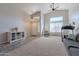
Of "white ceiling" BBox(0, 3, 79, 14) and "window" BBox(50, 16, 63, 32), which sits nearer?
"white ceiling" BBox(0, 3, 79, 14)

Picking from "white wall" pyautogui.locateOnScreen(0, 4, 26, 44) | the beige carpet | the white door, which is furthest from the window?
"white wall" pyautogui.locateOnScreen(0, 4, 26, 44)

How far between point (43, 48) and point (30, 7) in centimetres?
88

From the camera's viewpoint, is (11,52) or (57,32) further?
(57,32)

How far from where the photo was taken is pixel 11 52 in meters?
2.39

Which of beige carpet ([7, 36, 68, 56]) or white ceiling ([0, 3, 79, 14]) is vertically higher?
white ceiling ([0, 3, 79, 14])

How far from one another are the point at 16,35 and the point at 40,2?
839 mm

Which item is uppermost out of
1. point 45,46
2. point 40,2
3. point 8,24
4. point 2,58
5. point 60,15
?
point 40,2

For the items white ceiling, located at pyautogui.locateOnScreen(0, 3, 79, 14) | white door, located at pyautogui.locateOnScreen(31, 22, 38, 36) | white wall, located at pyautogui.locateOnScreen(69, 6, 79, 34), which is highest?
white ceiling, located at pyautogui.locateOnScreen(0, 3, 79, 14)

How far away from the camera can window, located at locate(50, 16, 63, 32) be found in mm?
2557

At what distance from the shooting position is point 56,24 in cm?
260

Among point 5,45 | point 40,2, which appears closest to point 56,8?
point 40,2

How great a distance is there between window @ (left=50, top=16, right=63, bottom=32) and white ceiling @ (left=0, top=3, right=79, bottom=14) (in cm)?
23

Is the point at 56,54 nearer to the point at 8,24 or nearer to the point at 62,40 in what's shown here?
the point at 62,40

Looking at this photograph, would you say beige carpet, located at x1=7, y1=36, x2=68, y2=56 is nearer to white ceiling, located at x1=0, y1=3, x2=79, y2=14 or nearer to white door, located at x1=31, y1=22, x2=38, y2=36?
white door, located at x1=31, y1=22, x2=38, y2=36
